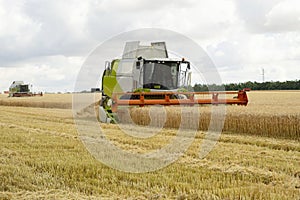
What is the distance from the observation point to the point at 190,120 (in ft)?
40.9

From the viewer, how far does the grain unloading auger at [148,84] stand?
1351cm

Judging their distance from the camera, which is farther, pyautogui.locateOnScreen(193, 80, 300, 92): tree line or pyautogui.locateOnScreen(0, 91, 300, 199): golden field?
pyautogui.locateOnScreen(193, 80, 300, 92): tree line

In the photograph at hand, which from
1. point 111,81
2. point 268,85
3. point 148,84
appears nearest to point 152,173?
point 148,84

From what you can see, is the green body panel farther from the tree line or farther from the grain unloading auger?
the tree line

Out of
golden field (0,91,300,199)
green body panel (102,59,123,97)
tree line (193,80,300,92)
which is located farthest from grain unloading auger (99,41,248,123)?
tree line (193,80,300,92)

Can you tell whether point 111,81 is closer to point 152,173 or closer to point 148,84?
point 148,84

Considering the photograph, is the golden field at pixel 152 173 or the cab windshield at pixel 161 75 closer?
the golden field at pixel 152 173

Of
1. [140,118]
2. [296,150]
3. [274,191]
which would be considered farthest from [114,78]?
[274,191]

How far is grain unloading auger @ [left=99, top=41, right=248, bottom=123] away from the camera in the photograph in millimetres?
13508

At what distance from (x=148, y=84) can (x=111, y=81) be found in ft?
6.10

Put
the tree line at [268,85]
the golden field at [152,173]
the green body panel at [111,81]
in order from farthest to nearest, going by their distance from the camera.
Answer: the tree line at [268,85] < the green body panel at [111,81] < the golden field at [152,173]

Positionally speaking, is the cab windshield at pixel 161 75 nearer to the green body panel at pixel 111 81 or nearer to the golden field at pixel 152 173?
the green body panel at pixel 111 81

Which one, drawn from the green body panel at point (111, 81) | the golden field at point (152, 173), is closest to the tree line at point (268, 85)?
the green body panel at point (111, 81)

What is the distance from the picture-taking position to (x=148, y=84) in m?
14.3
